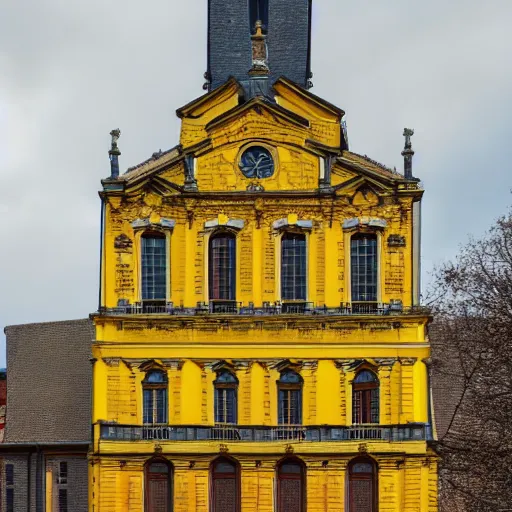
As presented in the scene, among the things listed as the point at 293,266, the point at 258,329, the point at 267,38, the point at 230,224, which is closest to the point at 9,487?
the point at 258,329

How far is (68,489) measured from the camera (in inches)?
2012

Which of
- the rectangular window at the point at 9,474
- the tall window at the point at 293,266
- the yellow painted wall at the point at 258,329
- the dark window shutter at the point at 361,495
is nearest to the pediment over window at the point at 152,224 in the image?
the yellow painted wall at the point at 258,329

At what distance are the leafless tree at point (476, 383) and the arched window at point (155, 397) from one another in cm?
831

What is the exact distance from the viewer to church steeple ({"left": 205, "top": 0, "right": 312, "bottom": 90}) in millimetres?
52156

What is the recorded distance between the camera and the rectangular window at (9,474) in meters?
52.0

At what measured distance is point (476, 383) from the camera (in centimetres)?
5019

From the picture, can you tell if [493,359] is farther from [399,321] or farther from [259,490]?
[259,490]

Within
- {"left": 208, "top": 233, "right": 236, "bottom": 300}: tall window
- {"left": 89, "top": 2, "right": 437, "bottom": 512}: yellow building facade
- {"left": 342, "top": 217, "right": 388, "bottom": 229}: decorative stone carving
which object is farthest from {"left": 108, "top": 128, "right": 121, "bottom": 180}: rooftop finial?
{"left": 342, "top": 217, "right": 388, "bottom": 229}: decorative stone carving

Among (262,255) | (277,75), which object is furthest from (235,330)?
(277,75)

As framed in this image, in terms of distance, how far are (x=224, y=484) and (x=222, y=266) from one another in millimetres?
6435

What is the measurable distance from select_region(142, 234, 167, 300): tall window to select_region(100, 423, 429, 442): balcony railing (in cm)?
401

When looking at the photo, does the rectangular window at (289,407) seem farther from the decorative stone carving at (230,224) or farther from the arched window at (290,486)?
the decorative stone carving at (230,224)

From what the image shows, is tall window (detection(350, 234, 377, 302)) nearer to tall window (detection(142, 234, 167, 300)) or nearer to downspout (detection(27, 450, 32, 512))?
tall window (detection(142, 234, 167, 300))

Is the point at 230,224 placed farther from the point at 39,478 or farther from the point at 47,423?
the point at 39,478
